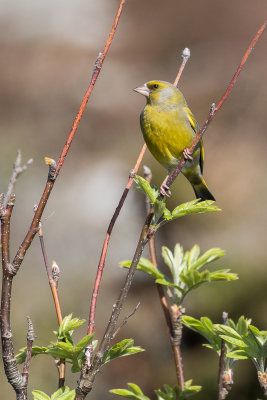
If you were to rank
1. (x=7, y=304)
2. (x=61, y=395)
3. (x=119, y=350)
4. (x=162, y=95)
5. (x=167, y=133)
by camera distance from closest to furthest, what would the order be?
(x=7, y=304) < (x=61, y=395) < (x=119, y=350) < (x=167, y=133) < (x=162, y=95)

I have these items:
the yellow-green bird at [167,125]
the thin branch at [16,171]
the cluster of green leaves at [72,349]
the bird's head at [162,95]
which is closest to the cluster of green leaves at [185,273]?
the cluster of green leaves at [72,349]

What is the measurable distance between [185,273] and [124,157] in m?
4.81

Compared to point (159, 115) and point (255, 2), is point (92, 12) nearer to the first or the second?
point (255, 2)

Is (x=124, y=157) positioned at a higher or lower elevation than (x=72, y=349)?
higher

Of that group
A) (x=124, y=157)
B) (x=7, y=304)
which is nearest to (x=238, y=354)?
(x=7, y=304)

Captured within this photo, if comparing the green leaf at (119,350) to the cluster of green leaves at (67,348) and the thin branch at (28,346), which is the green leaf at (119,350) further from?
the thin branch at (28,346)

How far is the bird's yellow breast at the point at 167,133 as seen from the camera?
3.07m

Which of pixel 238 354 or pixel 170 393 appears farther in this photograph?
pixel 170 393

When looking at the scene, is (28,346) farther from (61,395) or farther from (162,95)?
(162,95)

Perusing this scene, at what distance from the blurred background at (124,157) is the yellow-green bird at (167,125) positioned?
72.0 inches

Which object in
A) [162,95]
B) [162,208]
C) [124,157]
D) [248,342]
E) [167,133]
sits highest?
[124,157]

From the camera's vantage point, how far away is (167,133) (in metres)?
3.16

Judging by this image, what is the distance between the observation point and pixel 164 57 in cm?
857

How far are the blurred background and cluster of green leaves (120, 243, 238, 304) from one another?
260 centimetres
